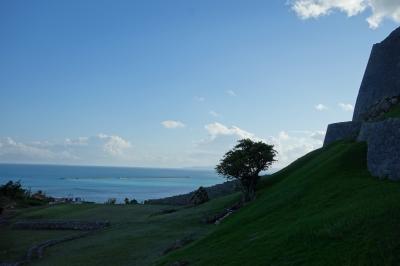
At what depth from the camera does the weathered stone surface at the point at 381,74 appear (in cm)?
4338

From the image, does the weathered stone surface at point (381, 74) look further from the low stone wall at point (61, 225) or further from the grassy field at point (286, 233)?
the low stone wall at point (61, 225)

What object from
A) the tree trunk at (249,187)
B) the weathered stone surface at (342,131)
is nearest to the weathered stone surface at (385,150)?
the weathered stone surface at (342,131)

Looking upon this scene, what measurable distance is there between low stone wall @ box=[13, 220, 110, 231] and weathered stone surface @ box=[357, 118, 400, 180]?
24.7 metres

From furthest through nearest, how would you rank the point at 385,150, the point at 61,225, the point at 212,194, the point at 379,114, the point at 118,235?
the point at 212,194, the point at 61,225, the point at 379,114, the point at 118,235, the point at 385,150

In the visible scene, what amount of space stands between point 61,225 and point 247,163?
18.9 m

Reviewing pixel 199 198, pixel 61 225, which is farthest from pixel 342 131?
pixel 61 225

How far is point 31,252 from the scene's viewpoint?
95.1 feet

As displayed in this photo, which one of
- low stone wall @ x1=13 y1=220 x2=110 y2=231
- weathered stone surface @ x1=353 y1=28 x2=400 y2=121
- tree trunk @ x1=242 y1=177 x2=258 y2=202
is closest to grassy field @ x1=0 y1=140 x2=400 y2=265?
tree trunk @ x1=242 y1=177 x2=258 y2=202

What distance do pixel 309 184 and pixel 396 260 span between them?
14477 mm

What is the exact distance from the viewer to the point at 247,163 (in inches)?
1638

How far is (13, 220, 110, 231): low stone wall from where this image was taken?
132 feet

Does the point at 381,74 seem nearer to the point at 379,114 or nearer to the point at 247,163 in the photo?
the point at 379,114

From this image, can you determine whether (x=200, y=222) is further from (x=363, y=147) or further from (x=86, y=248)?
(x=363, y=147)

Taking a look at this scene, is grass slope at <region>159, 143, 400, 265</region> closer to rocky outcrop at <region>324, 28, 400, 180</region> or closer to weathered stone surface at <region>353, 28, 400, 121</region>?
rocky outcrop at <region>324, 28, 400, 180</region>
